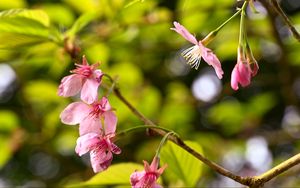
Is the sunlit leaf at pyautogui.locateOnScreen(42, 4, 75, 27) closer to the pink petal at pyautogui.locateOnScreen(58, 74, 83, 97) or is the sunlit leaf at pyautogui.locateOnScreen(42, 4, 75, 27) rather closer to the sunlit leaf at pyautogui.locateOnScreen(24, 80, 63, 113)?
the sunlit leaf at pyautogui.locateOnScreen(24, 80, 63, 113)

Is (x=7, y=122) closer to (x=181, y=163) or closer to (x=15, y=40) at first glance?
(x=15, y=40)

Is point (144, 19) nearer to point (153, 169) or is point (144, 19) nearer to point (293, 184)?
point (293, 184)

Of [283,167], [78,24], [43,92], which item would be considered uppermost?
[78,24]

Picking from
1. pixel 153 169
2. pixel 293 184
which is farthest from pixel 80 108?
pixel 293 184

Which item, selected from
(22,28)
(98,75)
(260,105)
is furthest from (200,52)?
(260,105)

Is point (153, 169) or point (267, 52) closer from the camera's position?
point (153, 169)

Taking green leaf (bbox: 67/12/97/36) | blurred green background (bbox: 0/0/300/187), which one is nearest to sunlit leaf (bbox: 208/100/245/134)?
blurred green background (bbox: 0/0/300/187)

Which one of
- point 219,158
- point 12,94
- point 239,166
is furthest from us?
point 12,94
